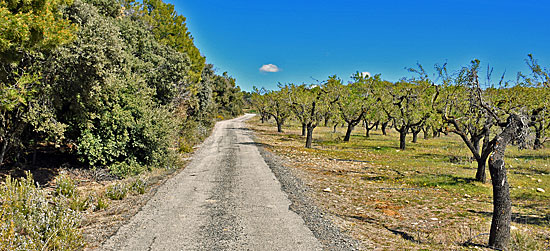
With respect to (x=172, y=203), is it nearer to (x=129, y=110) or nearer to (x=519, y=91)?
(x=129, y=110)

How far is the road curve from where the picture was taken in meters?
7.14

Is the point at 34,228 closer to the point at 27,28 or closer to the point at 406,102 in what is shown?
the point at 27,28

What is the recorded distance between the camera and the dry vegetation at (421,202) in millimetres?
7773

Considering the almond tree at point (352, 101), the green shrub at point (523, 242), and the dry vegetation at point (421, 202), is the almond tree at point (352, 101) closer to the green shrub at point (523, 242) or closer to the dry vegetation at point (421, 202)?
the dry vegetation at point (421, 202)

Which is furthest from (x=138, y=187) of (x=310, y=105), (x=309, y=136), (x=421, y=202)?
(x=310, y=105)

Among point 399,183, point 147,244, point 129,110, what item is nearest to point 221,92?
point 129,110

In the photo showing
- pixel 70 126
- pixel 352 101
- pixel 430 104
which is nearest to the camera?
pixel 70 126

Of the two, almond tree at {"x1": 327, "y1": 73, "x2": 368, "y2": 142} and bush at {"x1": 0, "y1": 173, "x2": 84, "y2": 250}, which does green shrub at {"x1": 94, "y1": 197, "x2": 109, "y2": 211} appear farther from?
almond tree at {"x1": 327, "y1": 73, "x2": 368, "y2": 142}

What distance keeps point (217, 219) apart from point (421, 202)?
27.2 ft

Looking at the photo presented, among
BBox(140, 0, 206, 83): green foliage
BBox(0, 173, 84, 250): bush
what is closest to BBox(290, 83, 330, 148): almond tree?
BBox(140, 0, 206, 83): green foliage

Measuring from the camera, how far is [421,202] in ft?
38.3

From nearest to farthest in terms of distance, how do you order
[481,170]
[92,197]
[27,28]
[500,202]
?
[500,202] < [27,28] < [92,197] < [481,170]

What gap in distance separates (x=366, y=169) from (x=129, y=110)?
590 inches

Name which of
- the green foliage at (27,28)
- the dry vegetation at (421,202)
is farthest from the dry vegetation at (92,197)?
the dry vegetation at (421,202)
